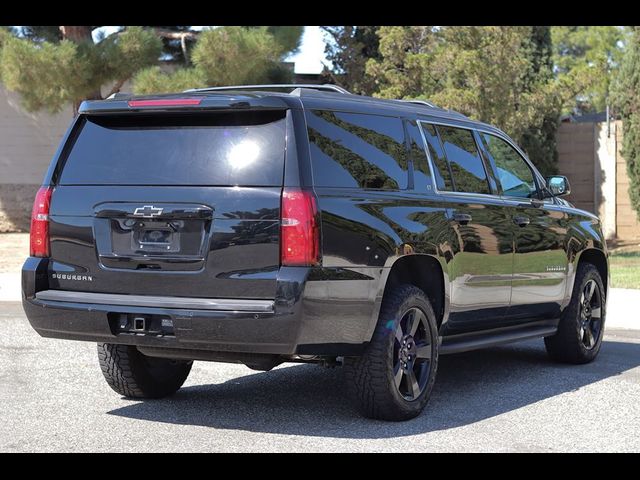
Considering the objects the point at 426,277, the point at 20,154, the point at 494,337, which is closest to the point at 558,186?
the point at 494,337

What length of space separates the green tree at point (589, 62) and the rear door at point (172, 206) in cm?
1258

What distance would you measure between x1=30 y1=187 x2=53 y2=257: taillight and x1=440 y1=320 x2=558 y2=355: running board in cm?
265

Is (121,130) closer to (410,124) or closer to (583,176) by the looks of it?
(410,124)

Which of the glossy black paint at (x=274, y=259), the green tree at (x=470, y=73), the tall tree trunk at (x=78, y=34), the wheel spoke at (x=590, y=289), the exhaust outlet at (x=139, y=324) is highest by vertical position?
the tall tree trunk at (x=78, y=34)

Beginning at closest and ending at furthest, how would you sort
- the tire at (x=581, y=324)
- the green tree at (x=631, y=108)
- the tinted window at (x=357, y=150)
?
1. the tinted window at (x=357, y=150)
2. the tire at (x=581, y=324)
3. the green tree at (x=631, y=108)

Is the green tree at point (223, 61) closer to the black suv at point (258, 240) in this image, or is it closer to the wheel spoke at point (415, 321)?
the black suv at point (258, 240)

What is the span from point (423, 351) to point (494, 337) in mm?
1200

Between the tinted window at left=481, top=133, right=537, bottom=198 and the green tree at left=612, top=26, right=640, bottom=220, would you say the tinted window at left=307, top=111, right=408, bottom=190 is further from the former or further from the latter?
the green tree at left=612, top=26, right=640, bottom=220

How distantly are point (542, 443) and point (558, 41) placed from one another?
205 ft

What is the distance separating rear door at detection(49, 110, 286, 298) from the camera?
6039mm

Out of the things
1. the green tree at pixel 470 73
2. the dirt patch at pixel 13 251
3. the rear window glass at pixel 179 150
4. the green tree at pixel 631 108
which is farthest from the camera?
the green tree at pixel 631 108

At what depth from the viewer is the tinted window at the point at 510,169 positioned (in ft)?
27.1

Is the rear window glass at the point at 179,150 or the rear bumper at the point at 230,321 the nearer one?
the rear bumper at the point at 230,321

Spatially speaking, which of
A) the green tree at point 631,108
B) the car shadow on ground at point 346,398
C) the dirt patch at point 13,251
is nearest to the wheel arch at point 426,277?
the car shadow on ground at point 346,398
